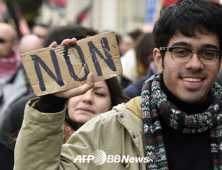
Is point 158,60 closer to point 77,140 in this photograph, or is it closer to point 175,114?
point 175,114

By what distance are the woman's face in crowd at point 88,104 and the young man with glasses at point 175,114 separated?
25.9 inches

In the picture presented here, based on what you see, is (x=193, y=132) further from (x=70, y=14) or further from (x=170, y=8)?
(x=70, y=14)

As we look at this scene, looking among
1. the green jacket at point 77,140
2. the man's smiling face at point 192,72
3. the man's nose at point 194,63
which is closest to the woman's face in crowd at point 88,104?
the green jacket at point 77,140

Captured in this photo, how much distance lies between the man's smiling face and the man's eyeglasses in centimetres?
2

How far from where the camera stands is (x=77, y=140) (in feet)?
7.02

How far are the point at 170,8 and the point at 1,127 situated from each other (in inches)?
81.3

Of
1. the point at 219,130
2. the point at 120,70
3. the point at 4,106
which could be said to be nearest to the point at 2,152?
the point at 120,70

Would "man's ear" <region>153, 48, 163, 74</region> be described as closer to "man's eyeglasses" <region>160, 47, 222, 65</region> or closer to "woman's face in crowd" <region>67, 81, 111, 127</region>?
"man's eyeglasses" <region>160, 47, 222, 65</region>

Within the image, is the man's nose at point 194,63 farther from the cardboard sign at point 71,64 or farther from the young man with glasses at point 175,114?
the cardboard sign at point 71,64

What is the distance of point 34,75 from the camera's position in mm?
2021

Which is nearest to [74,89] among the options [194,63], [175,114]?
[175,114]

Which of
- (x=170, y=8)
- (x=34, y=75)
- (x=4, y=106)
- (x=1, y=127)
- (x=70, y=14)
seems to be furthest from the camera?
(x=70, y=14)

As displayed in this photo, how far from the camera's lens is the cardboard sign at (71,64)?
2.02 metres

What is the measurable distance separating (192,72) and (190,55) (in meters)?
0.11
